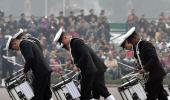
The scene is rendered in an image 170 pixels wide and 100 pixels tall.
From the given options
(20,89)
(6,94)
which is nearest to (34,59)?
(20,89)

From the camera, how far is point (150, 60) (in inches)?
466

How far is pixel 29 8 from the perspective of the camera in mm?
35188

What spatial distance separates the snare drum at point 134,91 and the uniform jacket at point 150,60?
0.29 m

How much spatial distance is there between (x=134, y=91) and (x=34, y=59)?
2.01 meters

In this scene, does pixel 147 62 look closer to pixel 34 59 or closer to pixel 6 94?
pixel 34 59

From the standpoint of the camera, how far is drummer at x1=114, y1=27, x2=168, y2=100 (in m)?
11.9

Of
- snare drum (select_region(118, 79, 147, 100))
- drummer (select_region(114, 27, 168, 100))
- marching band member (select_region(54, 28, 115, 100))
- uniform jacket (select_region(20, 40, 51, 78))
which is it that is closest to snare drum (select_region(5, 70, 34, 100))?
uniform jacket (select_region(20, 40, 51, 78))

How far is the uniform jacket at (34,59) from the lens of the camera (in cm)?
1243

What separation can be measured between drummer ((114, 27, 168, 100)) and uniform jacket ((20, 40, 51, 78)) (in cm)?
168

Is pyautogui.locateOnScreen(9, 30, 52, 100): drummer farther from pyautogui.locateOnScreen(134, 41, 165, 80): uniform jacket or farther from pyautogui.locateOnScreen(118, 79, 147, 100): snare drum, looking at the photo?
pyautogui.locateOnScreen(134, 41, 165, 80): uniform jacket

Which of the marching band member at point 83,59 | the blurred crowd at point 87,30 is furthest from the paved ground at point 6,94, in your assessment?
the blurred crowd at point 87,30

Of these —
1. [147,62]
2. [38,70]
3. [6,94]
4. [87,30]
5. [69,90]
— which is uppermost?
[147,62]

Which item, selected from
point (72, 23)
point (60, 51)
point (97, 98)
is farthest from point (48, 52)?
point (97, 98)

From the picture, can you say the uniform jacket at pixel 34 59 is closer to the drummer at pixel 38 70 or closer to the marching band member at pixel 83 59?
the drummer at pixel 38 70
